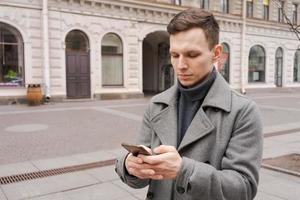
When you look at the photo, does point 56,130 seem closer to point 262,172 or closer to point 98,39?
point 262,172

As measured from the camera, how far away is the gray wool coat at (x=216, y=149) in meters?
1.57

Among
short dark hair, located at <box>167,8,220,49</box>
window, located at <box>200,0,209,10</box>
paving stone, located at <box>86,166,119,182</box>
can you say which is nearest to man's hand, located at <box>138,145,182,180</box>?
short dark hair, located at <box>167,8,220,49</box>

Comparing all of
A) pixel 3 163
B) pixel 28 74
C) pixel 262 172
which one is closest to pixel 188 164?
pixel 262 172

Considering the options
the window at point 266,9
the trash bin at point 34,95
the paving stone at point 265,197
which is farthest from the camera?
the window at point 266,9

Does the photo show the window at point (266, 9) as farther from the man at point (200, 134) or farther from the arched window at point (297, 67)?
the man at point (200, 134)

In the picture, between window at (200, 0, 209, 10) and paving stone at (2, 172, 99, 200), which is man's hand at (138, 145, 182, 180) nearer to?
paving stone at (2, 172, 99, 200)

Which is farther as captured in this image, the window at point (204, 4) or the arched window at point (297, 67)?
the arched window at point (297, 67)

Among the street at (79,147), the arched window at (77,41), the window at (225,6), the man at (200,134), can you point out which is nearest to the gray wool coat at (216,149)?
the man at (200,134)

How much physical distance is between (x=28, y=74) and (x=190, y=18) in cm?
1651

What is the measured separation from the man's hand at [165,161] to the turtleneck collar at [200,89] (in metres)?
0.40

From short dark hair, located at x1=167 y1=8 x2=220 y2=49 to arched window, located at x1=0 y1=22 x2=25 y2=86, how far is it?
54.0 feet

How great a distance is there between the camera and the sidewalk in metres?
4.79

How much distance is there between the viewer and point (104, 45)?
19.5 metres

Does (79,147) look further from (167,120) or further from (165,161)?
(165,161)
